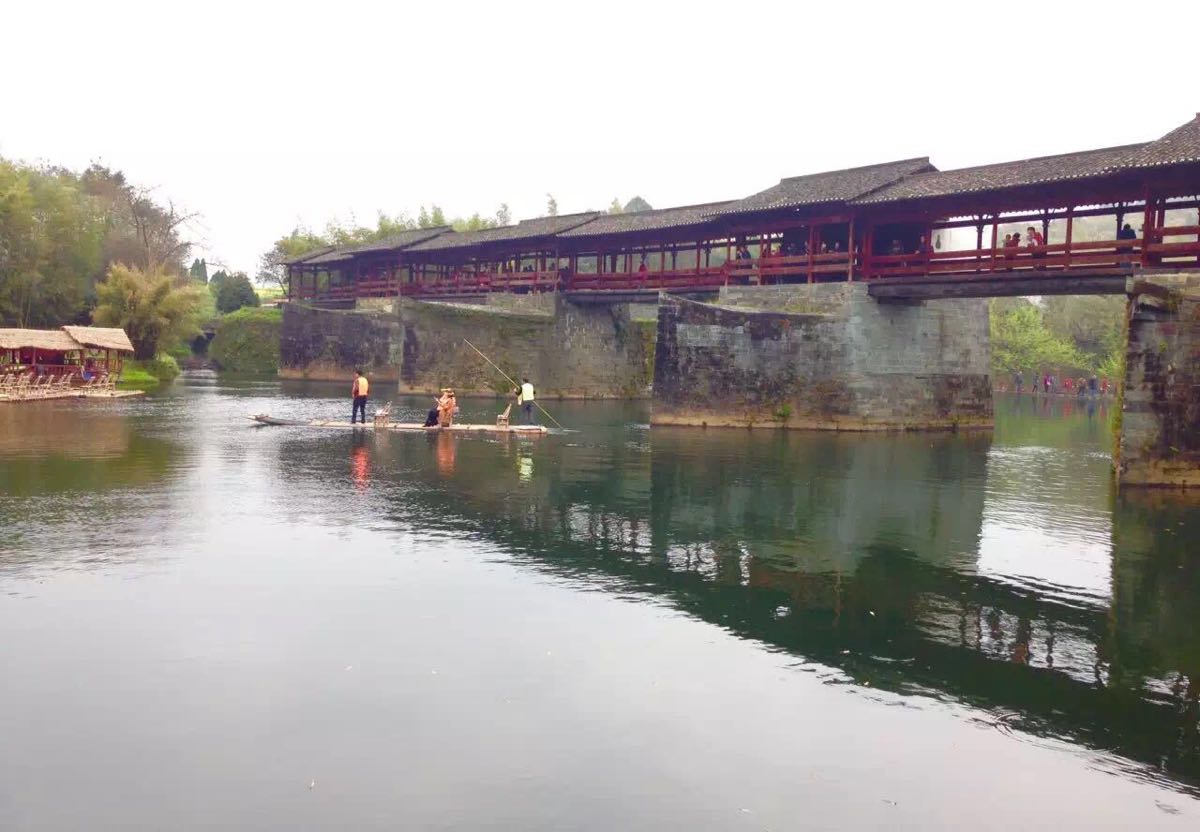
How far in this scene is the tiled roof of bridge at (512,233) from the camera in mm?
48031

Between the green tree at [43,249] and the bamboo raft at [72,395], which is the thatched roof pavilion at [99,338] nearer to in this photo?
the bamboo raft at [72,395]

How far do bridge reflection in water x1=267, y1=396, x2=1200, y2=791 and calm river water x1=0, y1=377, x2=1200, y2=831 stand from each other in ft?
0.20

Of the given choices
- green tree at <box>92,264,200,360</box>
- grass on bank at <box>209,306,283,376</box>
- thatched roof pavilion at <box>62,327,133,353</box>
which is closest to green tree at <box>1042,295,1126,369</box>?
grass on bank at <box>209,306,283,376</box>

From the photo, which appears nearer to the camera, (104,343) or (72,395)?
(72,395)

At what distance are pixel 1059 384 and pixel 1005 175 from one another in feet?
166

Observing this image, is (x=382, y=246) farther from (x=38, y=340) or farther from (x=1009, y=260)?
(x=1009, y=260)

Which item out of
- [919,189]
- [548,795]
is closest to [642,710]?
[548,795]

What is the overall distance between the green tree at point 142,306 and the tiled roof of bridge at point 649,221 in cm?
2225

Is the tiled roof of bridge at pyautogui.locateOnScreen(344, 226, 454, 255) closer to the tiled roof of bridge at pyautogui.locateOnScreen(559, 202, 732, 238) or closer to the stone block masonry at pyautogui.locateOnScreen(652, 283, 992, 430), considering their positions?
the tiled roof of bridge at pyautogui.locateOnScreen(559, 202, 732, 238)

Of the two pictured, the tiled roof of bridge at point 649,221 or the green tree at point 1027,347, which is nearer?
the tiled roof of bridge at point 649,221

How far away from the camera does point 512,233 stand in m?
51.3

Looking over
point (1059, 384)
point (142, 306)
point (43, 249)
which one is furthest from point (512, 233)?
point (1059, 384)

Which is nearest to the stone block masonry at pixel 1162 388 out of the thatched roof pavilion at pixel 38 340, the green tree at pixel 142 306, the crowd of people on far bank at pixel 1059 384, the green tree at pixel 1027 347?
the thatched roof pavilion at pixel 38 340

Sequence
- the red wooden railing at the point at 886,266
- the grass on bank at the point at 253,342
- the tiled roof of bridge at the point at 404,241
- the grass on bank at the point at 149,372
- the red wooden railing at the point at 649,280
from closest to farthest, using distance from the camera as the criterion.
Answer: the red wooden railing at the point at 886,266, the red wooden railing at the point at 649,280, the grass on bank at the point at 149,372, the tiled roof of bridge at the point at 404,241, the grass on bank at the point at 253,342
